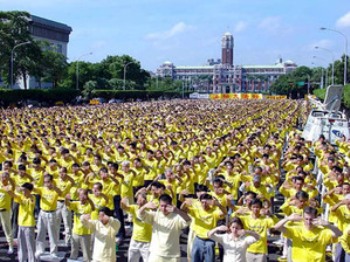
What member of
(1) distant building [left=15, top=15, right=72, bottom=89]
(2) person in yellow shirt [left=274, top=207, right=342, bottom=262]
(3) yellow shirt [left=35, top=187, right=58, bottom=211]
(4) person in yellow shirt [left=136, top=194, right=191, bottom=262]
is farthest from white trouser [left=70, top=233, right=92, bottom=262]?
(1) distant building [left=15, top=15, right=72, bottom=89]

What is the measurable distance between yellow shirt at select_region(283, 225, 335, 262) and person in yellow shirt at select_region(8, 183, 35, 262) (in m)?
4.02

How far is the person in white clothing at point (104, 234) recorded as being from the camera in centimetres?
795

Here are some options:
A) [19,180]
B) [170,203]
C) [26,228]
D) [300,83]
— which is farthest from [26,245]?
[300,83]

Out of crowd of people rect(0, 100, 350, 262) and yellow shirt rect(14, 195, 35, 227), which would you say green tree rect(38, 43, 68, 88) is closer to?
crowd of people rect(0, 100, 350, 262)

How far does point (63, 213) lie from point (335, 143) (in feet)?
36.0

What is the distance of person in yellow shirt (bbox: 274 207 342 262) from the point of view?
7125 millimetres

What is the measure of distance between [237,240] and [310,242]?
0.86 meters

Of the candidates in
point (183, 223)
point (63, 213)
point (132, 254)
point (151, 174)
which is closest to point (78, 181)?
point (63, 213)

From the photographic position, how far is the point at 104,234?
7969 mm

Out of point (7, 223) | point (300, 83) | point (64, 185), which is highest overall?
point (300, 83)

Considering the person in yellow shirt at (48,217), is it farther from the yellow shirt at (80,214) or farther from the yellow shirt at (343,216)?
the yellow shirt at (343,216)

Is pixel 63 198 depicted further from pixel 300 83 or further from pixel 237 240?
pixel 300 83

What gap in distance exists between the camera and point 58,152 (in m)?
13.8

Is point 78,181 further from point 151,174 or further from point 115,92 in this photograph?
point 115,92
